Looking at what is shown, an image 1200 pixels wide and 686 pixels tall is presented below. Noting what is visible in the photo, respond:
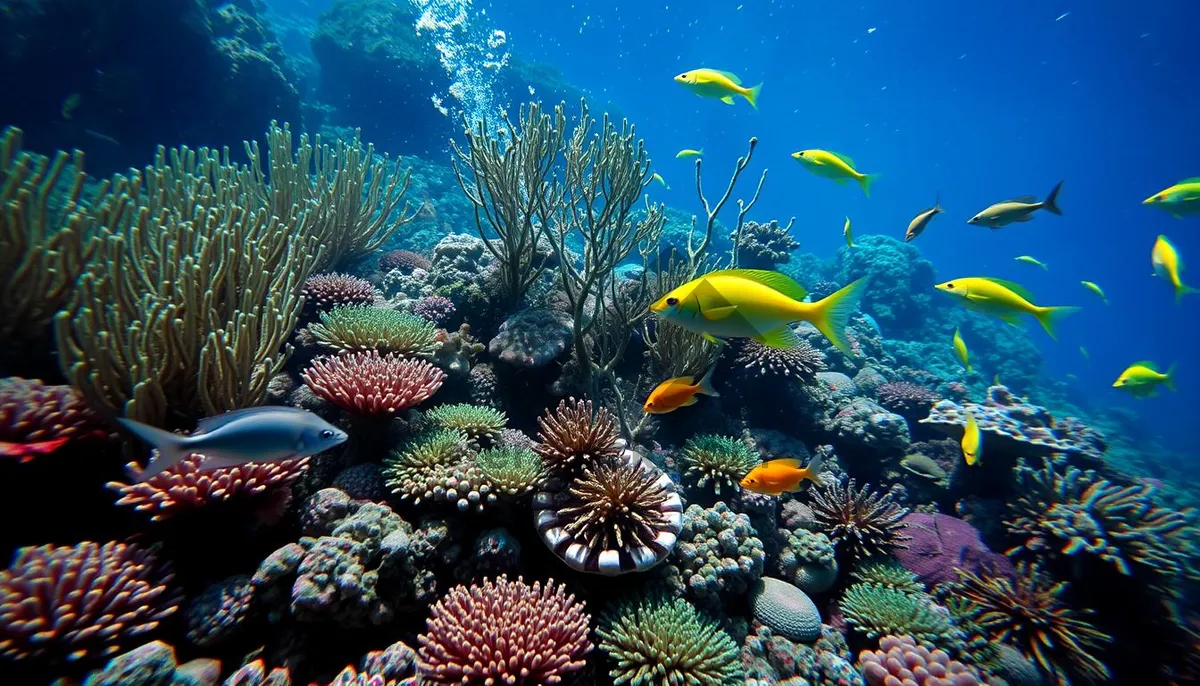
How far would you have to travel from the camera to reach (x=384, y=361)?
3.70 m

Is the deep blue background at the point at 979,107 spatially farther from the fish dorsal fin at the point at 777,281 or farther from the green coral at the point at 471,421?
the green coral at the point at 471,421

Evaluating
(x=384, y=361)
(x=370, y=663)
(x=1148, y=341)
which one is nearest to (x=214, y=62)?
(x=384, y=361)

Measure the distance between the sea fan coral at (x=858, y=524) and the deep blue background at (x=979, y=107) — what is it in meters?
30.5

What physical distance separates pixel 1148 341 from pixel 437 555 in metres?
157

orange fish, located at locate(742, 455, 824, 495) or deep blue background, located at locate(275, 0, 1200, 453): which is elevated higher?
deep blue background, located at locate(275, 0, 1200, 453)

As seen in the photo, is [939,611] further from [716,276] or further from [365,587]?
[365,587]

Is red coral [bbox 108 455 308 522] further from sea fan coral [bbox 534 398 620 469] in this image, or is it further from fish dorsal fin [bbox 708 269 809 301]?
fish dorsal fin [bbox 708 269 809 301]

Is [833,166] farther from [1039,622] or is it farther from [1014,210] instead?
[1039,622]

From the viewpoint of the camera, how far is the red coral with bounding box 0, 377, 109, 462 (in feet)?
7.88

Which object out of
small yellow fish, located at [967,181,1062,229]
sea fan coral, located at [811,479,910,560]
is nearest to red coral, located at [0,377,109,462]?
sea fan coral, located at [811,479,910,560]

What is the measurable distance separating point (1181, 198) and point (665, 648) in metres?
8.75

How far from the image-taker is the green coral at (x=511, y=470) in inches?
124

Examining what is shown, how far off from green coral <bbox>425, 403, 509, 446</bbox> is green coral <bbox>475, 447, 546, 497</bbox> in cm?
46

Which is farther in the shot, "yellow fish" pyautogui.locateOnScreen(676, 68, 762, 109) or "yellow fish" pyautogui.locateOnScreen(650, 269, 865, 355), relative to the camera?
"yellow fish" pyautogui.locateOnScreen(676, 68, 762, 109)
